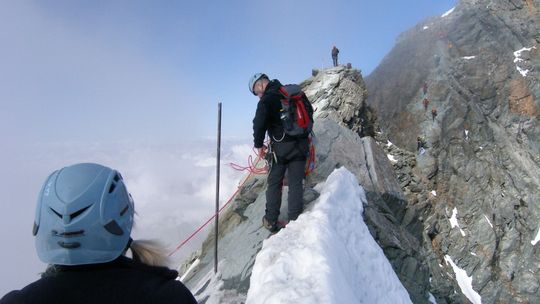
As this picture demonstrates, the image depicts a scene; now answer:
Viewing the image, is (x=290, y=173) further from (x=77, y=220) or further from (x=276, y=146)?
(x=77, y=220)

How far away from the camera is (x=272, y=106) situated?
24.6ft

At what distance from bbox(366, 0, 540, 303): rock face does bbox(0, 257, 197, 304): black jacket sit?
99.9 ft

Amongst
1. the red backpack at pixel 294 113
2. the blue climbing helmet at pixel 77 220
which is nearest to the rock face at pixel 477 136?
the red backpack at pixel 294 113

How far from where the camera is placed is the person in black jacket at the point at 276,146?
747 centimetres

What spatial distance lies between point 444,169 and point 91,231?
151 ft

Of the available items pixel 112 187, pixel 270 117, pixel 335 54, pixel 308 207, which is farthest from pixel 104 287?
pixel 335 54

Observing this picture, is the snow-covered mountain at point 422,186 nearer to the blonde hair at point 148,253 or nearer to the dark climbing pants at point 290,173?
the dark climbing pants at point 290,173

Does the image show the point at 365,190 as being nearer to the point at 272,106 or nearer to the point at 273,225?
the point at 273,225

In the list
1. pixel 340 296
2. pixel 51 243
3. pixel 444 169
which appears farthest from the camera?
pixel 444 169

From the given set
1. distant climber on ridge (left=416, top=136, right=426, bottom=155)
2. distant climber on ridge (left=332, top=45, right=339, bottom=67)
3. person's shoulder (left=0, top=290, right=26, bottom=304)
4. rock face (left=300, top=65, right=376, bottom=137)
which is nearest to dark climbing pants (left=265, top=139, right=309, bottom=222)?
person's shoulder (left=0, top=290, right=26, bottom=304)

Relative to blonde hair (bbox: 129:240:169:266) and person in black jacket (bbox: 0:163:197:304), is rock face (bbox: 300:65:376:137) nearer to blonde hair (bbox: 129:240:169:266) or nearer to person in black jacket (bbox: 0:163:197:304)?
blonde hair (bbox: 129:240:169:266)

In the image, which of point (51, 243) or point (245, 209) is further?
point (245, 209)

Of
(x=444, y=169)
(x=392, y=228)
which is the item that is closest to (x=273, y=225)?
(x=392, y=228)

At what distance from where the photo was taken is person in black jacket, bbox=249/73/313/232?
294 inches
